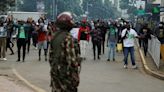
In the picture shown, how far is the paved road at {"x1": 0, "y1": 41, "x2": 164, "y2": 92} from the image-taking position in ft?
47.8

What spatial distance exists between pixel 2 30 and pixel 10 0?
2575 cm

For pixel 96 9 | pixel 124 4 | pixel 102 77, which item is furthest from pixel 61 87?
pixel 124 4

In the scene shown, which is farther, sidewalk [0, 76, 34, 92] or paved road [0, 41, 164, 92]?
paved road [0, 41, 164, 92]

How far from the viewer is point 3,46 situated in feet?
74.9

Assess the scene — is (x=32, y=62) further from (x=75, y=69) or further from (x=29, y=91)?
(x=75, y=69)

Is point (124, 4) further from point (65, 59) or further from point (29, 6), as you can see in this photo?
point (65, 59)

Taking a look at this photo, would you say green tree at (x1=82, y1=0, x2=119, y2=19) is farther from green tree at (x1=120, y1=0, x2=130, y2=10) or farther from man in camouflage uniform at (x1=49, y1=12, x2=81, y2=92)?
man in camouflage uniform at (x1=49, y1=12, x2=81, y2=92)

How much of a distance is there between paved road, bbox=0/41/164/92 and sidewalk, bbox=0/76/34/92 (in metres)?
0.64

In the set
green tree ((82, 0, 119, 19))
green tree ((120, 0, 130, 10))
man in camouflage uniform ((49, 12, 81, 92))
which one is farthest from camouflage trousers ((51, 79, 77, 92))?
green tree ((120, 0, 130, 10))

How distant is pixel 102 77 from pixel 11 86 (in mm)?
4221

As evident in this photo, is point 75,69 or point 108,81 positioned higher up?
point 75,69

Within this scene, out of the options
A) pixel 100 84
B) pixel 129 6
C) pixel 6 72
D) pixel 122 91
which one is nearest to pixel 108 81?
pixel 100 84

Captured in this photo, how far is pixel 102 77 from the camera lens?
17.2 m

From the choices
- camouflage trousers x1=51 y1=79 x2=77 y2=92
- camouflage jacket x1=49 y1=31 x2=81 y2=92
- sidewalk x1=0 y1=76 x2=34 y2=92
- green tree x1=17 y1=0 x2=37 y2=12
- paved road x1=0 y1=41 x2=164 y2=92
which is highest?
green tree x1=17 y1=0 x2=37 y2=12
